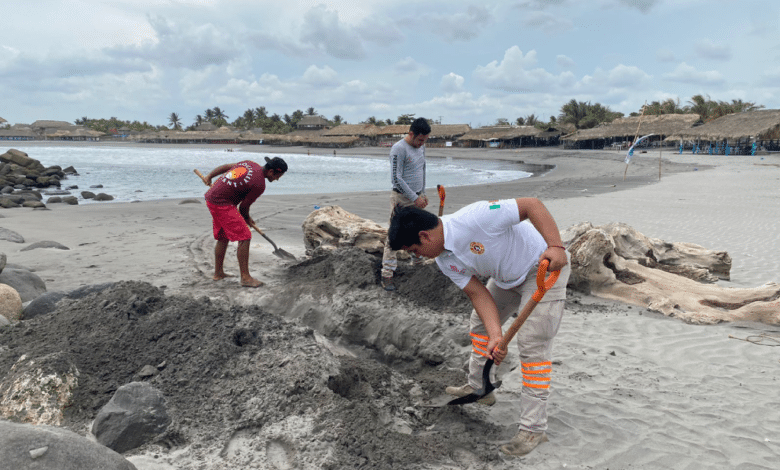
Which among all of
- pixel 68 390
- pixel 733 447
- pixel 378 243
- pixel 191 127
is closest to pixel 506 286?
pixel 733 447

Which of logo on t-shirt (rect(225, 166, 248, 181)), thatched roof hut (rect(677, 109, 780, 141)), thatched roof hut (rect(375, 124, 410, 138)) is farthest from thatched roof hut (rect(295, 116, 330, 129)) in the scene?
logo on t-shirt (rect(225, 166, 248, 181))

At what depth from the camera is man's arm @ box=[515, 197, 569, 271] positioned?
8.32 ft

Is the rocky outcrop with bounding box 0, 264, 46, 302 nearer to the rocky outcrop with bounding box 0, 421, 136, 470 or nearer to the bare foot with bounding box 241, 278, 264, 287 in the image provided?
the bare foot with bounding box 241, 278, 264, 287

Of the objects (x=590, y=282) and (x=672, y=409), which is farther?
(x=590, y=282)

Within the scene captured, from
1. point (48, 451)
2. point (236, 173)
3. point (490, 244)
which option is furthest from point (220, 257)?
point (490, 244)

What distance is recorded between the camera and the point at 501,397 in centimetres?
355

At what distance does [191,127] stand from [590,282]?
106 metres

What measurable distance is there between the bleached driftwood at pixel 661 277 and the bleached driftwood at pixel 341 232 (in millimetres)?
→ 2160

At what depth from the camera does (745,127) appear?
32.6 meters

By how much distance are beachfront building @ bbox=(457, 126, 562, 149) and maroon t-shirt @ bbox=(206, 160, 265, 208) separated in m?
52.7

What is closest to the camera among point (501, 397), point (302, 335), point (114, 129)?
point (501, 397)

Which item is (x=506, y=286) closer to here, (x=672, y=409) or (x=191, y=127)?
(x=672, y=409)

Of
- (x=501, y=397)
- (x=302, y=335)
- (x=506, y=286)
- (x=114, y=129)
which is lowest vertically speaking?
(x=501, y=397)

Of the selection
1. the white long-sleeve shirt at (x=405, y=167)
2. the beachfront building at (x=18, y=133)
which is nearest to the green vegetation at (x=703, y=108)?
the white long-sleeve shirt at (x=405, y=167)
